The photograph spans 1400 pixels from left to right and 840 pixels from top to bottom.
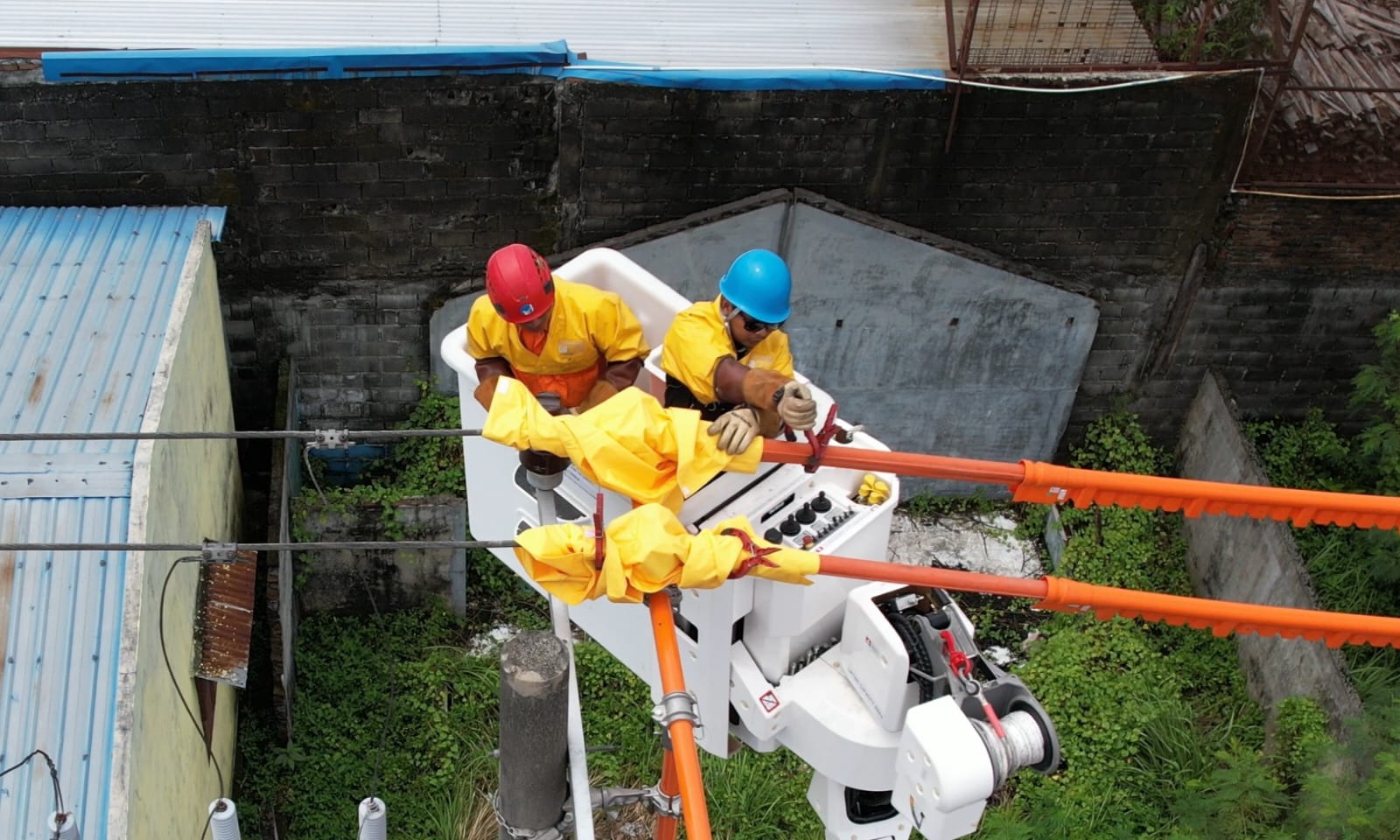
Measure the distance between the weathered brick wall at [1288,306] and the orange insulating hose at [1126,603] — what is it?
5.57 meters

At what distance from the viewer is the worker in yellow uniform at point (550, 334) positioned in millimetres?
4938

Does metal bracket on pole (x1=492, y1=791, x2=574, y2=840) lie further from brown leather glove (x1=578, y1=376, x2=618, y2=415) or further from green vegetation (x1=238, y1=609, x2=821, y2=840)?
green vegetation (x1=238, y1=609, x2=821, y2=840)

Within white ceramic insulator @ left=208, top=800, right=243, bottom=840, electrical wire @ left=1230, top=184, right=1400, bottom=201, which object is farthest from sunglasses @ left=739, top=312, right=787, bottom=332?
electrical wire @ left=1230, top=184, right=1400, bottom=201

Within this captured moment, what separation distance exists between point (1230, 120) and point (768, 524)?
549cm

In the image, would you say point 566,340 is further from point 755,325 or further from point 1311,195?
point 1311,195

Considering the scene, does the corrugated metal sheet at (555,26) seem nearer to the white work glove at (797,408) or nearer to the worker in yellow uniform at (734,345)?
the worker in yellow uniform at (734,345)

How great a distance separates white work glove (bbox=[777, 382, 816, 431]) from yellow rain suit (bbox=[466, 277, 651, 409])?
1.48 meters

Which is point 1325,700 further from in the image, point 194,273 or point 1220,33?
point 194,273

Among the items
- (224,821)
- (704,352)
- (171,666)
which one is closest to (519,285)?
(704,352)

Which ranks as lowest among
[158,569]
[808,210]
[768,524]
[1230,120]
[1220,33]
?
[158,569]

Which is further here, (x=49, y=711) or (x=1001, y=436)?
(x=1001, y=436)

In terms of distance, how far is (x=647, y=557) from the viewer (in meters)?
3.50

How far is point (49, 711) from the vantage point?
5207mm

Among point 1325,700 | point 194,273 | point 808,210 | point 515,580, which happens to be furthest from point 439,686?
point 1325,700
